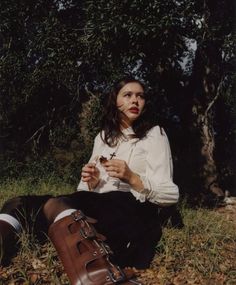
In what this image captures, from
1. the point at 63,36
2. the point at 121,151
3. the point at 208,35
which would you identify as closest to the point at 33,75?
the point at 63,36

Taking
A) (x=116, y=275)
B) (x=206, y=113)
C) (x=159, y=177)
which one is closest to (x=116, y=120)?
(x=159, y=177)

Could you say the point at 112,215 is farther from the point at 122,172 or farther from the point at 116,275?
the point at 116,275

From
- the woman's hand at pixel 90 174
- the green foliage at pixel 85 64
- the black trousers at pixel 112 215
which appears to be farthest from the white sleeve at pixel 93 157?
the green foliage at pixel 85 64

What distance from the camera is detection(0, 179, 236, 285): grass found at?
3676mm

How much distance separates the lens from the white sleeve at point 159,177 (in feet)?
12.3

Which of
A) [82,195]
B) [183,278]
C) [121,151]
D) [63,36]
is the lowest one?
[183,278]

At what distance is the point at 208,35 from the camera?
7.68m

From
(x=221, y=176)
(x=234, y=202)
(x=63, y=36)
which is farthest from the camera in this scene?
(x=221, y=176)

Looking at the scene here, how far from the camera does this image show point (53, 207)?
3537 millimetres

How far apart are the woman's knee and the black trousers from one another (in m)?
0.03

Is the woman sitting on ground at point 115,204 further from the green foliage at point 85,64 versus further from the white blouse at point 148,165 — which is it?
the green foliage at point 85,64

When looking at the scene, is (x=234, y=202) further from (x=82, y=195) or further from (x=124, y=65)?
(x=82, y=195)

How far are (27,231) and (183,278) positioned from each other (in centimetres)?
150

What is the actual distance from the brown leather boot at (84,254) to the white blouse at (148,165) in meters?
0.71
